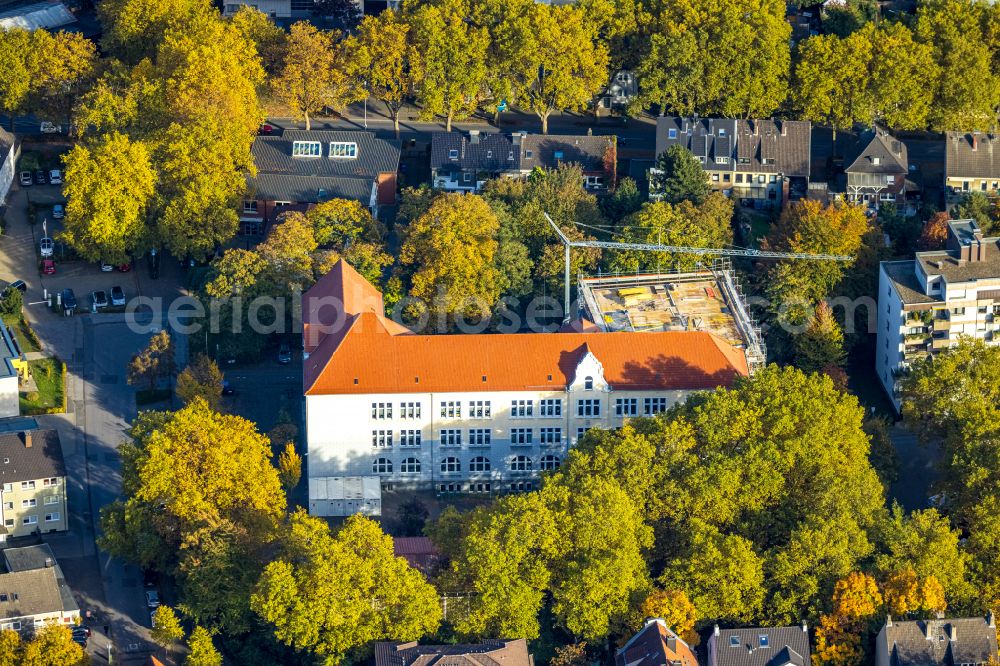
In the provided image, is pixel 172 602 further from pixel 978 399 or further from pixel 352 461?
pixel 978 399

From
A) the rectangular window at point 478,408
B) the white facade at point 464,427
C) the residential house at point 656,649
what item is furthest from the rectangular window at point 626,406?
the residential house at point 656,649

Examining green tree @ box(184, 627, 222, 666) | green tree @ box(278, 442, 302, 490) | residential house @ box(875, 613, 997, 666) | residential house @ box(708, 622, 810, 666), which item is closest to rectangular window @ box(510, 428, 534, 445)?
green tree @ box(278, 442, 302, 490)

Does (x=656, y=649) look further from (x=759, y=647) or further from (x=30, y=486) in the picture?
(x=30, y=486)

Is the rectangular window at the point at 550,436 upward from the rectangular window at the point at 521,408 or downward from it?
downward

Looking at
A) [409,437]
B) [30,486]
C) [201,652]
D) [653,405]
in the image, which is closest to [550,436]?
[653,405]

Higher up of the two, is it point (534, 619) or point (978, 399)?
point (978, 399)

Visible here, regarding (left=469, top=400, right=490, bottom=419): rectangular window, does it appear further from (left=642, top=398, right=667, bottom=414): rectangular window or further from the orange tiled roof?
(left=642, top=398, right=667, bottom=414): rectangular window

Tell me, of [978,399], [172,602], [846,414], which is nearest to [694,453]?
[846,414]

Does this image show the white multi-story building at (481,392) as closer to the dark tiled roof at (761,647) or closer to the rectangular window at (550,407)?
the rectangular window at (550,407)
